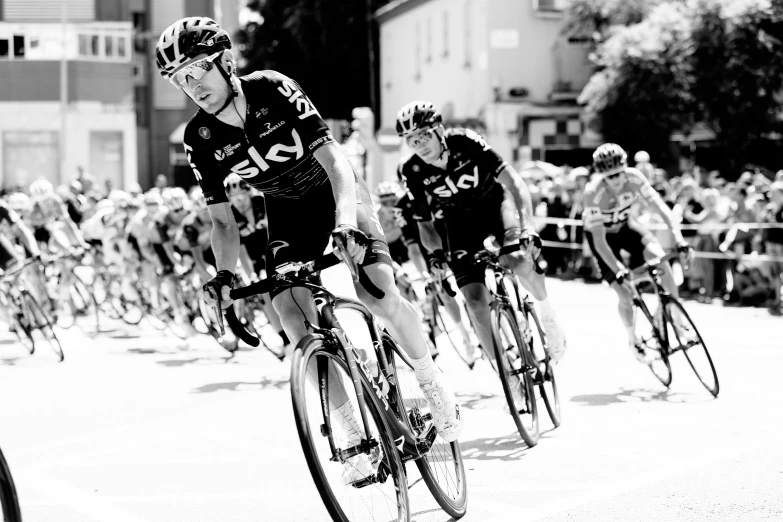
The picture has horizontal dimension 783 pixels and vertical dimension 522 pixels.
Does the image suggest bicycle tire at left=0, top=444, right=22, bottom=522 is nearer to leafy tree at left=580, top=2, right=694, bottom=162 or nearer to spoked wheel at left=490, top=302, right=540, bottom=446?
spoked wheel at left=490, top=302, right=540, bottom=446

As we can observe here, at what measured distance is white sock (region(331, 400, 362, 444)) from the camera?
487cm

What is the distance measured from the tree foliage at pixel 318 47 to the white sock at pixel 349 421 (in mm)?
43068

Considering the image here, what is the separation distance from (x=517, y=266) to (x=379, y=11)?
36735 mm

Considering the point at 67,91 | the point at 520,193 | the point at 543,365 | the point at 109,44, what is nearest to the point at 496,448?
the point at 543,365

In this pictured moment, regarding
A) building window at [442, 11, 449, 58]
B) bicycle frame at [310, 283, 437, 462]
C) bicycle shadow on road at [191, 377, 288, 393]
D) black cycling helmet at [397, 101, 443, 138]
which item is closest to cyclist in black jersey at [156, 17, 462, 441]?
bicycle frame at [310, 283, 437, 462]

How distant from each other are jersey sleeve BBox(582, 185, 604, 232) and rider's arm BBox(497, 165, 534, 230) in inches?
79.8

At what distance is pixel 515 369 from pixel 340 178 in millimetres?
2880

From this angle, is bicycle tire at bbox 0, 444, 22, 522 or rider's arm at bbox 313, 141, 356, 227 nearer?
bicycle tire at bbox 0, 444, 22, 522

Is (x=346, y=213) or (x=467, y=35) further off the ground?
(x=467, y=35)

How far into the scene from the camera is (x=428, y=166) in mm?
8602

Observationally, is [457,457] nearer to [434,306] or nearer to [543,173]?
[434,306]

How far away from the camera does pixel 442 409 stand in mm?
5645

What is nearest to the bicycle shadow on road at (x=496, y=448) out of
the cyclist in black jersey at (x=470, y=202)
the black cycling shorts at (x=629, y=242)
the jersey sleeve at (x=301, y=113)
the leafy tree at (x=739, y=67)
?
the cyclist in black jersey at (x=470, y=202)

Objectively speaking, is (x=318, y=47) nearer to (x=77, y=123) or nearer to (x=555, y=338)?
(x=77, y=123)
